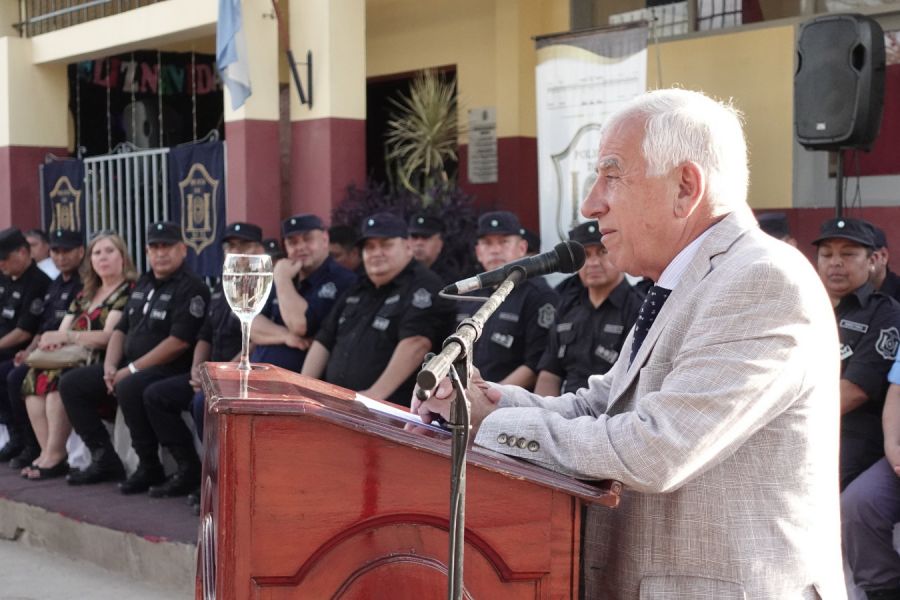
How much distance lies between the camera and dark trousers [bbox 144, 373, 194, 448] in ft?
23.7

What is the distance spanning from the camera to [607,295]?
554 centimetres

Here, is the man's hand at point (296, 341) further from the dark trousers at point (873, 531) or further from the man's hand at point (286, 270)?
the dark trousers at point (873, 531)

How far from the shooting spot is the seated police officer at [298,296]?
6.87m

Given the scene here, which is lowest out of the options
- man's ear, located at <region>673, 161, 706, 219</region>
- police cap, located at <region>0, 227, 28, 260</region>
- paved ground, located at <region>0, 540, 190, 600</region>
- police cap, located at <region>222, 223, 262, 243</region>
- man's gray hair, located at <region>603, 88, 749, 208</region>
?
paved ground, located at <region>0, 540, 190, 600</region>

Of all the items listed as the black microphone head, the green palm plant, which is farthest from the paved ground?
the green palm plant

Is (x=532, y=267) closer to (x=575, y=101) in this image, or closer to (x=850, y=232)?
(x=850, y=232)

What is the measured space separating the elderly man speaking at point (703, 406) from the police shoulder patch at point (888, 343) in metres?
2.87

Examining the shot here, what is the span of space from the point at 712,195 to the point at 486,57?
28.5 ft

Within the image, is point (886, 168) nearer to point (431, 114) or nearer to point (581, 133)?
point (581, 133)

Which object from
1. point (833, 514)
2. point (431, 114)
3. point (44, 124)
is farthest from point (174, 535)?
point (44, 124)

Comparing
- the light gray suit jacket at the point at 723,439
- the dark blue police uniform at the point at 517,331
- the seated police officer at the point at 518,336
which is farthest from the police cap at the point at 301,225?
the light gray suit jacket at the point at 723,439

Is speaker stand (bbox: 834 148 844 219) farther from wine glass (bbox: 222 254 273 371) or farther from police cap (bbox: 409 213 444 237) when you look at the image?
wine glass (bbox: 222 254 273 371)

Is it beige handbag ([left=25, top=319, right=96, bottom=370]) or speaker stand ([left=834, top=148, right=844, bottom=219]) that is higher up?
speaker stand ([left=834, top=148, right=844, bottom=219])

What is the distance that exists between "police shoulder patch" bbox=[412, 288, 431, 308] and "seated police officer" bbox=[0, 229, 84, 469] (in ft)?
12.1
